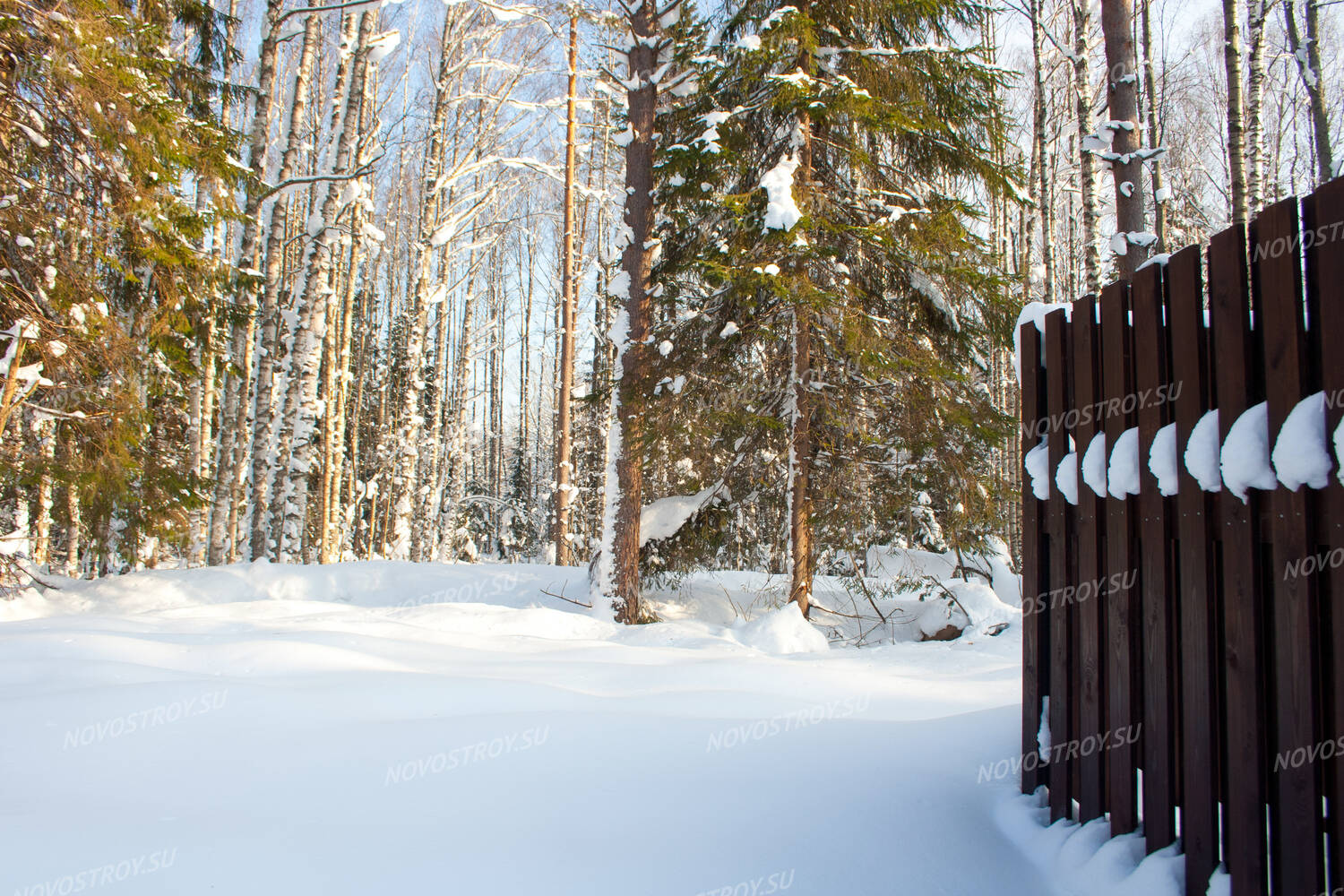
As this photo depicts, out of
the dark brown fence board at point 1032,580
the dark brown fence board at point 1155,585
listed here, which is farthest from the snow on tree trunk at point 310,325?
the dark brown fence board at point 1155,585

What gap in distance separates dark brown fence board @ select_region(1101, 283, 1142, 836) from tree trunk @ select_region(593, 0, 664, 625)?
544 centimetres

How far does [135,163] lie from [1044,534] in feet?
26.9

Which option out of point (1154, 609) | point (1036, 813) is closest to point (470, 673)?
point (1036, 813)

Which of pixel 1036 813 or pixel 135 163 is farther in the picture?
pixel 135 163

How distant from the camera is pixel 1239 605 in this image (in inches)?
67.4

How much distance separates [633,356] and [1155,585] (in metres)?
6.01

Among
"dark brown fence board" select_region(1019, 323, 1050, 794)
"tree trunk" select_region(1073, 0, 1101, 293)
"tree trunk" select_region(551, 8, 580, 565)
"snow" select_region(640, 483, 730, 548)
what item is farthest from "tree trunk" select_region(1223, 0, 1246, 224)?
"tree trunk" select_region(551, 8, 580, 565)

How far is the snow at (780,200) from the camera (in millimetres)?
6434

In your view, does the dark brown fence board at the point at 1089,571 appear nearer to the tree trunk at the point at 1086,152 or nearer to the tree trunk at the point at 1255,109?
the tree trunk at the point at 1086,152

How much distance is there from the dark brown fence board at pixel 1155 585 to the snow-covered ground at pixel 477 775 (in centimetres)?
41

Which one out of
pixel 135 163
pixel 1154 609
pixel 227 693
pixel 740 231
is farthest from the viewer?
pixel 740 231

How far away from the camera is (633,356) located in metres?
7.60

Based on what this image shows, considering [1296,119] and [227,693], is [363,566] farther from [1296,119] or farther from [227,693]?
[1296,119]

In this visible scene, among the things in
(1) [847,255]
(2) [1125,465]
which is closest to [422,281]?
(1) [847,255]
